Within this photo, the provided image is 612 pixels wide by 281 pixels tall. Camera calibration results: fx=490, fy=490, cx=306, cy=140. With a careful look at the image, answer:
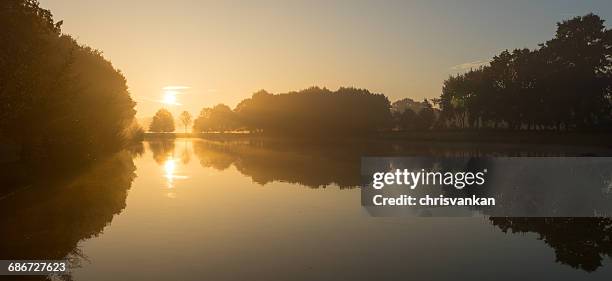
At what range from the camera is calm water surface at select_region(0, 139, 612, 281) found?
1262 centimetres

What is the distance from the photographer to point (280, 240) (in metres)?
15.9

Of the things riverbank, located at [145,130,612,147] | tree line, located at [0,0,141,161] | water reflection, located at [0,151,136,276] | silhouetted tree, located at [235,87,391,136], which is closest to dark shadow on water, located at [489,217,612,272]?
water reflection, located at [0,151,136,276]

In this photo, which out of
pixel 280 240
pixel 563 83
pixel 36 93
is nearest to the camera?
pixel 280 240

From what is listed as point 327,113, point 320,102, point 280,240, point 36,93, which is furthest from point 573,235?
point 320,102

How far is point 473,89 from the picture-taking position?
120 metres

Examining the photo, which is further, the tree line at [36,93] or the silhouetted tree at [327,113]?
the silhouetted tree at [327,113]

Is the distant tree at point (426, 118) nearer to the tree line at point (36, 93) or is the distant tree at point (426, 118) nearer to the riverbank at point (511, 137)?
the riverbank at point (511, 137)

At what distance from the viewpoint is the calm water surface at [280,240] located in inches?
497

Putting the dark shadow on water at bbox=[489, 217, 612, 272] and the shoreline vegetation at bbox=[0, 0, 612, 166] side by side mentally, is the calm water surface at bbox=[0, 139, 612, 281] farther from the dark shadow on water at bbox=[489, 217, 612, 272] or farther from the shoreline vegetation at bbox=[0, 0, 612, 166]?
the shoreline vegetation at bbox=[0, 0, 612, 166]

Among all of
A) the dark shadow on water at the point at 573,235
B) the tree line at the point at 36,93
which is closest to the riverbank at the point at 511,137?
the dark shadow on water at the point at 573,235

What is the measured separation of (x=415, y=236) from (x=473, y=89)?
111 meters

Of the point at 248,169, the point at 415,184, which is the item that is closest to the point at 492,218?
the point at 415,184

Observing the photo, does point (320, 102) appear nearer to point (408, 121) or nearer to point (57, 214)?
point (408, 121)

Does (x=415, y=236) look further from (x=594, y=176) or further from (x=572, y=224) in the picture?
Result: (x=594, y=176)
